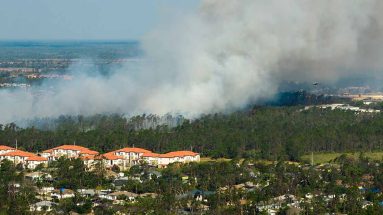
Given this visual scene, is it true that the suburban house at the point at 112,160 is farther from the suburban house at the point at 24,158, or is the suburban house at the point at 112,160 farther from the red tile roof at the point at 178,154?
the suburban house at the point at 24,158

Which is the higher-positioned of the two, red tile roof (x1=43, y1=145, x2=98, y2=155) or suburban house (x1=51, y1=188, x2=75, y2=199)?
red tile roof (x1=43, y1=145, x2=98, y2=155)

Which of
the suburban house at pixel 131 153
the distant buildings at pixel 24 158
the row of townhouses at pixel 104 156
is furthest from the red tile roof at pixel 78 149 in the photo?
the distant buildings at pixel 24 158

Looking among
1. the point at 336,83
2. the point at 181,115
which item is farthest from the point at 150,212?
the point at 336,83

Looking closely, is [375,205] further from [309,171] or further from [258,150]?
[258,150]

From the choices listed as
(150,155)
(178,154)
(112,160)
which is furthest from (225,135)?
(112,160)

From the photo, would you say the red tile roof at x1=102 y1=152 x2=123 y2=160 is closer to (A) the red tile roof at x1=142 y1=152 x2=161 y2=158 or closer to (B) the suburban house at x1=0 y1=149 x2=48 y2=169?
(A) the red tile roof at x1=142 y1=152 x2=161 y2=158

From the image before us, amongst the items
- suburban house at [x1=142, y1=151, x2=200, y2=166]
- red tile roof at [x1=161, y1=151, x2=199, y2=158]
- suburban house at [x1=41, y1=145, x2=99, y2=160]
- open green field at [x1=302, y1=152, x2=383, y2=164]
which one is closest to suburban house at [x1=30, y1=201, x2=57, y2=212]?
suburban house at [x1=41, y1=145, x2=99, y2=160]
